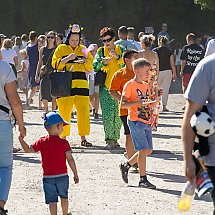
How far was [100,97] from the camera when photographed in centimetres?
1332

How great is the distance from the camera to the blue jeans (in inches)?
302

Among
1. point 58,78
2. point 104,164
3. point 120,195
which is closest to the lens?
point 120,195

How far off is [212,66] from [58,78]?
297 inches

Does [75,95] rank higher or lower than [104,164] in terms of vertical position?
higher

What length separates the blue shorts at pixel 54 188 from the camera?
7.78m

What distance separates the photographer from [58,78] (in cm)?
1288

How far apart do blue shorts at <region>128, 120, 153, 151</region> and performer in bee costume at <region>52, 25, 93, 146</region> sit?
9.73ft

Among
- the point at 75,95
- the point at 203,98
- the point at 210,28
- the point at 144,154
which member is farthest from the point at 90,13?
the point at 203,98

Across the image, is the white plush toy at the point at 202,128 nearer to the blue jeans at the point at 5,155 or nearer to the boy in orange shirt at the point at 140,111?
the blue jeans at the point at 5,155

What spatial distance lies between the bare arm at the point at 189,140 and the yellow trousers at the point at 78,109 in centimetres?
730

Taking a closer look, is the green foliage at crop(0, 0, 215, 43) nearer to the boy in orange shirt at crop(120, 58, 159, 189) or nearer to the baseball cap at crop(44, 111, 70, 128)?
the boy in orange shirt at crop(120, 58, 159, 189)

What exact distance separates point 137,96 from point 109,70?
3287mm

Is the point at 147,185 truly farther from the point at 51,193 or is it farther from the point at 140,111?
the point at 51,193

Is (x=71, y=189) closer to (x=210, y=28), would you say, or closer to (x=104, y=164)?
(x=104, y=164)
